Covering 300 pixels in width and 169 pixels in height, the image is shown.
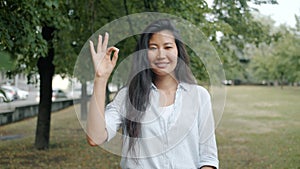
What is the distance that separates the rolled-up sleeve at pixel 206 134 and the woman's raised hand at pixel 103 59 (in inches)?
18.9

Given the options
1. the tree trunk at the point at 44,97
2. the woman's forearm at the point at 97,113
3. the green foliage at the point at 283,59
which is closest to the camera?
the woman's forearm at the point at 97,113

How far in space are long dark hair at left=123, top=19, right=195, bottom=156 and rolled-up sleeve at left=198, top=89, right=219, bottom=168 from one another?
0.18 m

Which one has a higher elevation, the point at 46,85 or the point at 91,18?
the point at 91,18

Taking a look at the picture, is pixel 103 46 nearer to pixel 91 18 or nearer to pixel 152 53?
pixel 152 53

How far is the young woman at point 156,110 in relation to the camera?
197 centimetres

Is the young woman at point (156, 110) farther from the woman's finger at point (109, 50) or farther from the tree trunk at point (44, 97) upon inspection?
the tree trunk at point (44, 97)

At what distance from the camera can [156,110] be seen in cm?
205

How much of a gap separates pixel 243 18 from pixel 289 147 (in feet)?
12.8

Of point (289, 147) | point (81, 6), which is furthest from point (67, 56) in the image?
point (289, 147)

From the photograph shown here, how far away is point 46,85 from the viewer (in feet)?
34.2

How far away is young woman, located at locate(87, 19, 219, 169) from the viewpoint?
1.97 meters

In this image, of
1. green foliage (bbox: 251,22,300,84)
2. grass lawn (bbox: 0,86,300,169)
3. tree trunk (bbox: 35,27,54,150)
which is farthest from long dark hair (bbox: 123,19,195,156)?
green foliage (bbox: 251,22,300,84)

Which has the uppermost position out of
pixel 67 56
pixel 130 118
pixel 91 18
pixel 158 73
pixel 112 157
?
pixel 91 18

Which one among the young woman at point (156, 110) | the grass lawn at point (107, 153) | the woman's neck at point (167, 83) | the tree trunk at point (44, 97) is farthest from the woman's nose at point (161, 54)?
the tree trunk at point (44, 97)
